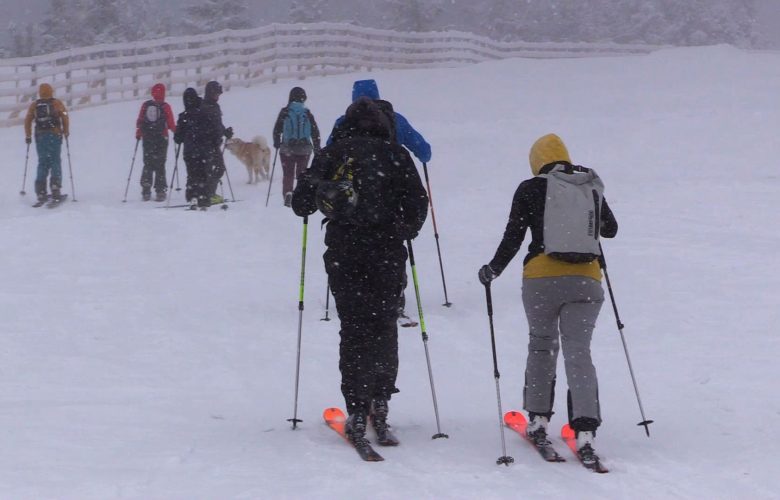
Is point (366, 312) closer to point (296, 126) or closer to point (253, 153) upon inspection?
point (296, 126)

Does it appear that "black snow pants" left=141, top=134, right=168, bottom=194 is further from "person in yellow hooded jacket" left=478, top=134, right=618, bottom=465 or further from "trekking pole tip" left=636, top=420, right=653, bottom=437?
"trekking pole tip" left=636, top=420, right=653, bottom=437

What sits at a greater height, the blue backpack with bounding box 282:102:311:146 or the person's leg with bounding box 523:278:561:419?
the blue backpack with bounding box 282:102:311:146

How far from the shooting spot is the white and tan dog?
16.7 meters

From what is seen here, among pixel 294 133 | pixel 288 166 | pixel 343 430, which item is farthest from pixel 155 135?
pixel 343 430

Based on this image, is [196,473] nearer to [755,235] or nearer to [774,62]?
[755,235]

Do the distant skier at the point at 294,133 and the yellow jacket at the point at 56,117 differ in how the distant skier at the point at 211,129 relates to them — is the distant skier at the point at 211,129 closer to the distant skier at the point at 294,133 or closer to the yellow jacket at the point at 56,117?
the distant skier at the point at 294,133

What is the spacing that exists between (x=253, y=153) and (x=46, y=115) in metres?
3.77

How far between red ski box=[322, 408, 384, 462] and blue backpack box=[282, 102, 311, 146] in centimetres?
834

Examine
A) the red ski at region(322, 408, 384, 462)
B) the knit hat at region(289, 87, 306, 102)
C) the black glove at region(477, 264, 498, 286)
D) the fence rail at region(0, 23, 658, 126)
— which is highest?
the fence rail at region(0, 23, 658, 126)

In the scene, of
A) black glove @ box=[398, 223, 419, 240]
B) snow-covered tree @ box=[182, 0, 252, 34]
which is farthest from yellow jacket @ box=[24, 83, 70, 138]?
snow-covered tree @ box=[182, 0, 252, 34]

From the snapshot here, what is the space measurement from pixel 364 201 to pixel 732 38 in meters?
54.8

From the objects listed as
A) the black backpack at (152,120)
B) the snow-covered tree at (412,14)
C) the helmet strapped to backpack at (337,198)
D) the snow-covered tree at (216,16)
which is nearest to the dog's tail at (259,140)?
the black backpack at (152,120)

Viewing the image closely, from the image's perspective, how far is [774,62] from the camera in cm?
2842

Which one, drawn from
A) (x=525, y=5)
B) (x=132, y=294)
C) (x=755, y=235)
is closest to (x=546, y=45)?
(x=525, y=5)
